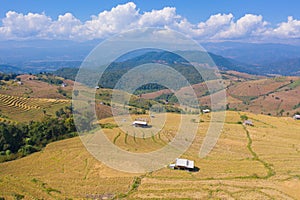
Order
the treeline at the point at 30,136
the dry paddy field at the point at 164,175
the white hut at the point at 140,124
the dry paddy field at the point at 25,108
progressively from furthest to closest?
the dry paddy field at the point at 25,108 < the white hut at the point at 140,124 < the treeline at the point at 30,136 < the dry paddy field at the point at 164,175

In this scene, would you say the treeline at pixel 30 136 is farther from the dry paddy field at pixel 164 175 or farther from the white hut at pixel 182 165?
the white hut at pixel 182 165

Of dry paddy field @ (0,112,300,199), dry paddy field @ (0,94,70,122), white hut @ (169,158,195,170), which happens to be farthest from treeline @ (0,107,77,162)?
dry paddy field @ (0,94,70,122)

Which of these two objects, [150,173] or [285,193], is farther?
[150,173]

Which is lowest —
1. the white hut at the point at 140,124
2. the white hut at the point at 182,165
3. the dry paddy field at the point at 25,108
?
the dry paddy field at the point at 25,108

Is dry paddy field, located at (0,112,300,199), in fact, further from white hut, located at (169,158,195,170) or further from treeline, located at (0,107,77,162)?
treeline, located at (0,107,77,162)

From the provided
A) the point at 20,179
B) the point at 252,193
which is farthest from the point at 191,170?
the point at 20,179

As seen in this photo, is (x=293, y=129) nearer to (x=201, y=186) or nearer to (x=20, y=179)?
(x=201, y=186)

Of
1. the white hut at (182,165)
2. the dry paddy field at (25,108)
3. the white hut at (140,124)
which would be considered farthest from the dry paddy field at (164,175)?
the dry paddy field at (25,108)
